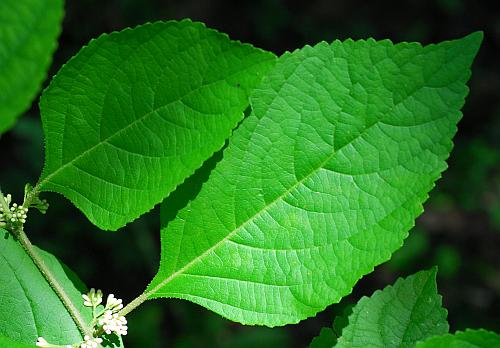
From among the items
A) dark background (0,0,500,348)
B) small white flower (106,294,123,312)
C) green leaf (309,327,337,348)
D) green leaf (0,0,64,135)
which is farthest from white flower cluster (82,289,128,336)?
dark background (0,0,500,348)

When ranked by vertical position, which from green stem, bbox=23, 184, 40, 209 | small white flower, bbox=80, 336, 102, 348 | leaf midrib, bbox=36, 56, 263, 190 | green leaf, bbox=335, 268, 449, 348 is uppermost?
leaf midrib, bbox=36, 56, 263, 190

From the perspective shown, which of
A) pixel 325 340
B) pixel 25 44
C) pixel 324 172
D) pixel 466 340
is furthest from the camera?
pixel 325 340

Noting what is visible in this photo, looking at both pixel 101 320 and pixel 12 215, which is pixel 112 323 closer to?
pixel 101 320

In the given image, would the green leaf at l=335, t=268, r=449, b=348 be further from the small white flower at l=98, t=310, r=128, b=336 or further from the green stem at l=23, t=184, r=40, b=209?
the green stem at l=23, t=184, r=40, b=209

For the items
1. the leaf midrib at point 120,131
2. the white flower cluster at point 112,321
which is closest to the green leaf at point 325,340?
the white flower cluster at point 112,321

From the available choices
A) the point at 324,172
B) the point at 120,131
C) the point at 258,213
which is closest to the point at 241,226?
the point at 258,213

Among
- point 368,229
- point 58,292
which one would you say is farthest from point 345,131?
point 58,292

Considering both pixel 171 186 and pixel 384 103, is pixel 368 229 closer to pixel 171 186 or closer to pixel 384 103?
pixel 384 103
